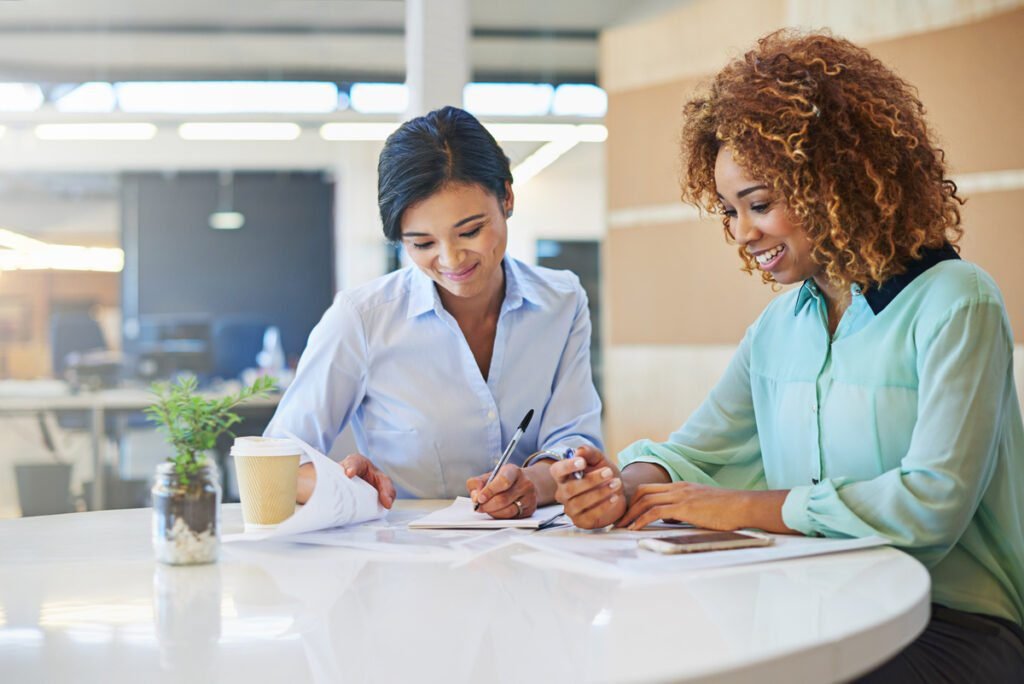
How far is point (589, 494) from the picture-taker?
155 cm

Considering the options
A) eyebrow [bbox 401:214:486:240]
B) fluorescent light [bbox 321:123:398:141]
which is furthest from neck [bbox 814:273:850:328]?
fluorescent light [bbox 321:123:398:141]

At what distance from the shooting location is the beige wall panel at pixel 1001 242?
3822 millimetres

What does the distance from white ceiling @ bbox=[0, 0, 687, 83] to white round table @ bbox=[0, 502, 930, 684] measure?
5.44 metres

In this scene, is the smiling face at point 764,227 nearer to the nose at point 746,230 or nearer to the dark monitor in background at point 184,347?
the nose at point 746,230

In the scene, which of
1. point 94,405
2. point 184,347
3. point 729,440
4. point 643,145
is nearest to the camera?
point 729,440

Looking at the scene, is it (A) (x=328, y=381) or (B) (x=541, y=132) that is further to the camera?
(B) (x=541, y=132)

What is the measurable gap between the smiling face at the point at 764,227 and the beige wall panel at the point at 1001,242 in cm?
251

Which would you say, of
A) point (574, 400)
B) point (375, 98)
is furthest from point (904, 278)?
point (375, 98)

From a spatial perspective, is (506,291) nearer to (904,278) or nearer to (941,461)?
(904,278)

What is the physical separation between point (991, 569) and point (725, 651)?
0.75 m

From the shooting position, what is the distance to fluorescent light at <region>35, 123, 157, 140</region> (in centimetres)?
945

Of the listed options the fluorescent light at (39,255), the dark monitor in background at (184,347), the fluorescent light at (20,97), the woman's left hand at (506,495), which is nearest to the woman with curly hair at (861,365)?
the woman's left hand at (506,495)

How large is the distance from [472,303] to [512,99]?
5112 millimetres

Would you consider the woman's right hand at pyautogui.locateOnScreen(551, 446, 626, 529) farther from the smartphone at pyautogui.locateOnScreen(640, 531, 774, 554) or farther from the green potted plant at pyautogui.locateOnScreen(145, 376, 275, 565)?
the green potted plant at pyautogui.locateOnScreen(145, 376, 275, 565)
